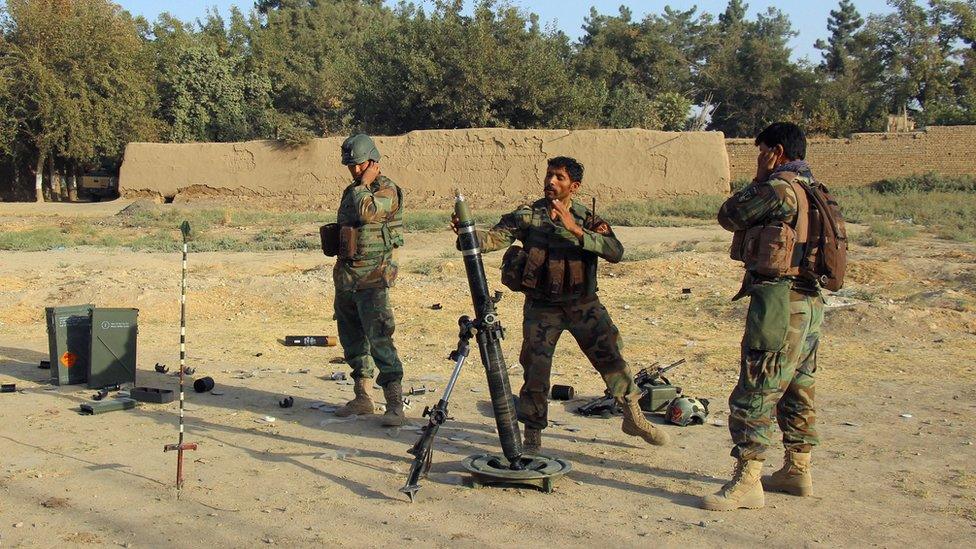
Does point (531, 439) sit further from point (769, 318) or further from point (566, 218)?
point (769, 318)

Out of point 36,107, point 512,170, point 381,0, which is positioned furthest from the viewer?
point 381,0

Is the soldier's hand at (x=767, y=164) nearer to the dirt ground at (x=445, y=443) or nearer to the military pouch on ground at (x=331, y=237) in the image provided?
the dirt ground at (x=445, y=443)

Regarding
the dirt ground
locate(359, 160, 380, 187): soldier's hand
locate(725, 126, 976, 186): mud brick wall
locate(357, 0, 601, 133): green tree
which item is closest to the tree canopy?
locate(357, 0, 601, 133): green tree

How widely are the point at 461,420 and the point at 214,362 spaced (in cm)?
315

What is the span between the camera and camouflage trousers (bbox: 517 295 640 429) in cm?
582

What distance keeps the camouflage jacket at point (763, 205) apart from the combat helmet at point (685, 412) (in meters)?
1.96

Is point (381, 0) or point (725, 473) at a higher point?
point (381, 0)

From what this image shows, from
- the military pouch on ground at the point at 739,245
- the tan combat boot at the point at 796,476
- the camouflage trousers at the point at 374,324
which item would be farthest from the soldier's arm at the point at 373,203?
the tan combat boot at the point at 796,476

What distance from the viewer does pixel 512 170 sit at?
2636 cm

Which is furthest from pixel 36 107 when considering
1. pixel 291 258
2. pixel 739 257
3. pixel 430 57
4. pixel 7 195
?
pixel 739 257

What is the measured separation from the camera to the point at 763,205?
5.09 metres

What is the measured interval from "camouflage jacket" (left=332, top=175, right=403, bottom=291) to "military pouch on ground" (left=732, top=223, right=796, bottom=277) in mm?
2758

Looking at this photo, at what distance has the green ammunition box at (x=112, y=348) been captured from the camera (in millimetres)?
7926

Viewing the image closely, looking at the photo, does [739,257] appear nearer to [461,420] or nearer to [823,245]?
[823,245]
